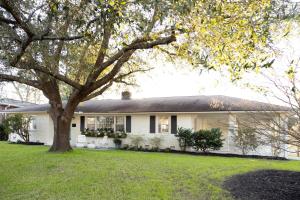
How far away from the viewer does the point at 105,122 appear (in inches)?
931

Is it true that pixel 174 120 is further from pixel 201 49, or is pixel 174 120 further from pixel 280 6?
pixel 280 6

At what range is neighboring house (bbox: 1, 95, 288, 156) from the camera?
62.7ft

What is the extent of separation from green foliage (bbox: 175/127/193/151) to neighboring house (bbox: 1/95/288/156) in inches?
24.2

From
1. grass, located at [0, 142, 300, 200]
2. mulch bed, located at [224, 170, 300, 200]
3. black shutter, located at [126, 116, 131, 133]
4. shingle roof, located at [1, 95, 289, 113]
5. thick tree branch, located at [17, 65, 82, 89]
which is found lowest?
grass, located at [0, 142, 300, 200]

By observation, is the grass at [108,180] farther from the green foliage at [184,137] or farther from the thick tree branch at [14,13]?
the green foliage at [184,137]

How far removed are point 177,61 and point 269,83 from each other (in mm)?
9640

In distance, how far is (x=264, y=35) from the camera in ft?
19.2

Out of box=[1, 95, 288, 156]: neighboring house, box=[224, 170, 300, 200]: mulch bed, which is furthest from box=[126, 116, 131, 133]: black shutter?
box=[224, 170, 300, 200]: mulch bed

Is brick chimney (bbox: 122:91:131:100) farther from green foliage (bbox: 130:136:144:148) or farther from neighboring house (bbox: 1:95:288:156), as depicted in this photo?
green foliage (bbox: 130:136:144:148)

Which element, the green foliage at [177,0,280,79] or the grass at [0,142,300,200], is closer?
the green foliage at [177,0,280,79]

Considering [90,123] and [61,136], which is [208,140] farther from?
[90,123]

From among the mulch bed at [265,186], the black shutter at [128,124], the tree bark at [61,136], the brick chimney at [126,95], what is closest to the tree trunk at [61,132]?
the tree bark at [61,136]

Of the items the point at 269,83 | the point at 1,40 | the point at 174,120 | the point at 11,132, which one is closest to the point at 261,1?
the point at 269,83

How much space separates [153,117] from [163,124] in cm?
86
